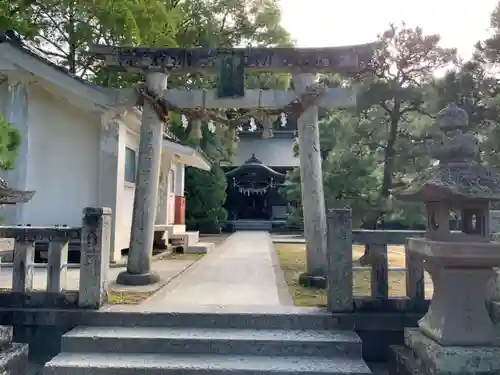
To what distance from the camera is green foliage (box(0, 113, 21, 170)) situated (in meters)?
6.44

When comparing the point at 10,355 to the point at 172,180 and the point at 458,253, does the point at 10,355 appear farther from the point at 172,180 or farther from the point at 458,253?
the point at 172,180

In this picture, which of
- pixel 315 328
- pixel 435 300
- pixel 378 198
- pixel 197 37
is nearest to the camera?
pixel 435 300

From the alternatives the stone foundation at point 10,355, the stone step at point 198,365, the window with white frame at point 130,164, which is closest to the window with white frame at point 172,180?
the window with white frame at point 130,164

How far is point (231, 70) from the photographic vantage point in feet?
28.2

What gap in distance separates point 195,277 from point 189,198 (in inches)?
759

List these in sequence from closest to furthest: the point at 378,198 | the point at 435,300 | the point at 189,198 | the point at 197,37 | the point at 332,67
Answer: the point at 435,300 < the point at 332,67 < the point at 378,198 < the point at 197,37 < the point at 189,198

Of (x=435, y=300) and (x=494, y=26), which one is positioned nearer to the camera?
(x=435, y=300)

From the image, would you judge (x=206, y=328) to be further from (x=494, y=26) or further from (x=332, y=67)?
(x=494, y=26)

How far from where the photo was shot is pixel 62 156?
39.8 feet

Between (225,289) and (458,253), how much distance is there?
4.70 metres

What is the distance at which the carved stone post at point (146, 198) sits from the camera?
8430mm

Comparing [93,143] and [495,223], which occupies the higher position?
[93,143]

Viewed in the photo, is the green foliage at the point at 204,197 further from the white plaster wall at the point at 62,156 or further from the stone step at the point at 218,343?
the stone step at the point at 218,343

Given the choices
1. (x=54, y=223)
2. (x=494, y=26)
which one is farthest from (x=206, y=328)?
(x=494, y=26)
